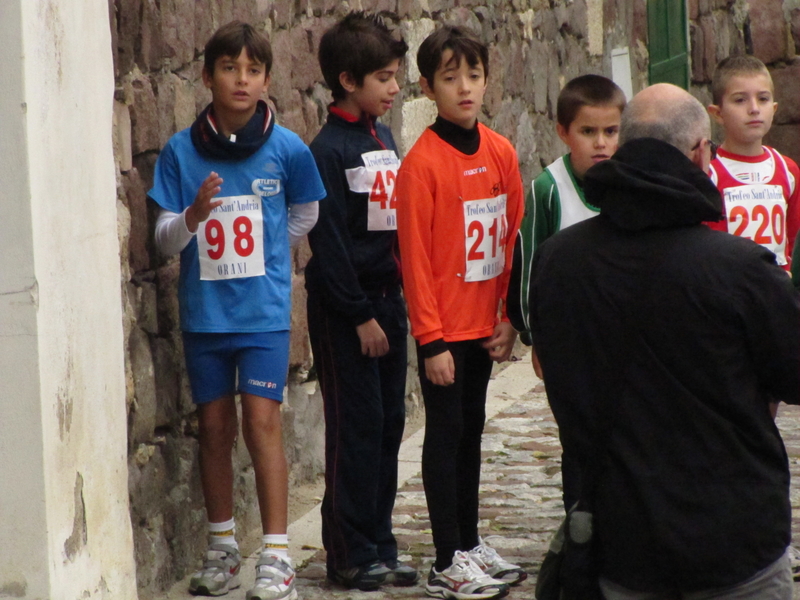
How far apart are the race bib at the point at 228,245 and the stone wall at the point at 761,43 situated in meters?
7.80

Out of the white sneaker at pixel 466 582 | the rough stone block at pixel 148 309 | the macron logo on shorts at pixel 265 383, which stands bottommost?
the white sneaker at pixel 466 582

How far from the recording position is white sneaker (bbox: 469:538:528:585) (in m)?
3.74

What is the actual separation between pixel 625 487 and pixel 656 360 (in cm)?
23

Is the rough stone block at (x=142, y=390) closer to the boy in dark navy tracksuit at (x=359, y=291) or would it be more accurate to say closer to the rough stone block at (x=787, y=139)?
the boy in dark navy tracksuit at (x=359, y=291)

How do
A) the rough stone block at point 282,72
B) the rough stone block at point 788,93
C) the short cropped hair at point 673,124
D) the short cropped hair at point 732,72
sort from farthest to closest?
the rough stone block at point 788,93 → the rough stone block at point 282,72 → the short cropped hair at point 732,72 → the short cropped hair at point 673,124

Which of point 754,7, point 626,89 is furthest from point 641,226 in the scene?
point 754,7

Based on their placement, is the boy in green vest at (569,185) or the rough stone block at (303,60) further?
the rough stone block at (303,60)

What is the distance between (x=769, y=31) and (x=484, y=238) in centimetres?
825

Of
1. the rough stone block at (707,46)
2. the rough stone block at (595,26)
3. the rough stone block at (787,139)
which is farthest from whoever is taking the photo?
the rough stone block at (707,46)

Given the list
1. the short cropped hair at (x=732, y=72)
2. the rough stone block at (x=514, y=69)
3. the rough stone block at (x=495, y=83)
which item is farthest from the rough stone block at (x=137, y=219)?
the rough stone block at (x=514, y=69)

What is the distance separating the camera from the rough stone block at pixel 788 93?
34.9 ft

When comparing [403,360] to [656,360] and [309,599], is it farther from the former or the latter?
[656,360]

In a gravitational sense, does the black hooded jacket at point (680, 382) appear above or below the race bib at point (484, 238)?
below

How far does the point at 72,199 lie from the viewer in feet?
10.1
